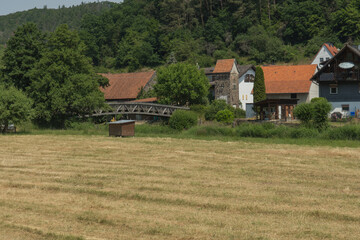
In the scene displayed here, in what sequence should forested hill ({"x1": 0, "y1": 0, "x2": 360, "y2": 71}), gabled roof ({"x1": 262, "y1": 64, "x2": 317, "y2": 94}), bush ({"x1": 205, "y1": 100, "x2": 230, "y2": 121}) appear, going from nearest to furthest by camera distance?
1. bush ({"x1": 205, "y1": 100, "x2": 230, "y2": 121})
2. gabled roof ({"x1": 262, "y1": 64, "x2": 317, "y2": 94})
3. forested hill ({"x1": 0, "y1": 0, "x2": 360, "y2": 71})

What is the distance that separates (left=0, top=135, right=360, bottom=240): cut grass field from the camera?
12.3 m

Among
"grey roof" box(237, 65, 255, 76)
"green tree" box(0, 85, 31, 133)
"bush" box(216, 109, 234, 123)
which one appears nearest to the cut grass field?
"green tree" box(0, 85, 31, 133)

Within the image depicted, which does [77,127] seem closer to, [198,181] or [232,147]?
[232,147]

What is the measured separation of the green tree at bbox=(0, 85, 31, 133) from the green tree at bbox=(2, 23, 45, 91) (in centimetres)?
919

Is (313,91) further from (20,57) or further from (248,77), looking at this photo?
(20,57)

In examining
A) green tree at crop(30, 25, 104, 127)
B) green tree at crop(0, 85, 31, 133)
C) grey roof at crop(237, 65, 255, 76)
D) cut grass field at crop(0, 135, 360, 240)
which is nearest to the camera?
cut grass field at crop(0, 135, 360, 240)

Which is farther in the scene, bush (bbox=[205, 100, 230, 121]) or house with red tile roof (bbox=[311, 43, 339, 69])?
house with red tile roof (bbox=[311, 43, 339, 69])

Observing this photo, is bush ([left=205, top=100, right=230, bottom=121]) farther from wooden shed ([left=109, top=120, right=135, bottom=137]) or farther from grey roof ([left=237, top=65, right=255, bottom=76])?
wooden shed ([left=109, top=120, right=135, bottom=137])

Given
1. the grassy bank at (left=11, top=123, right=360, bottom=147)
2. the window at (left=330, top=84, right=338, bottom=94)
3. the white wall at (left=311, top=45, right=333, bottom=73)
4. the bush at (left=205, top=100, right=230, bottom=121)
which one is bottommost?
the grassy bank at (left=11, top=123, right=360, bottom=147)

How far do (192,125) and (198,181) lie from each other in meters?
31.5

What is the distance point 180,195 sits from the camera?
16.2m

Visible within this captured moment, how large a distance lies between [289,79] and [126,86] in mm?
26378

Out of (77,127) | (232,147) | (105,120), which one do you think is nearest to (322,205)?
(232,147)

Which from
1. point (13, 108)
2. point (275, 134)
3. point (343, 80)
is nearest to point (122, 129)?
point (13, 108)
